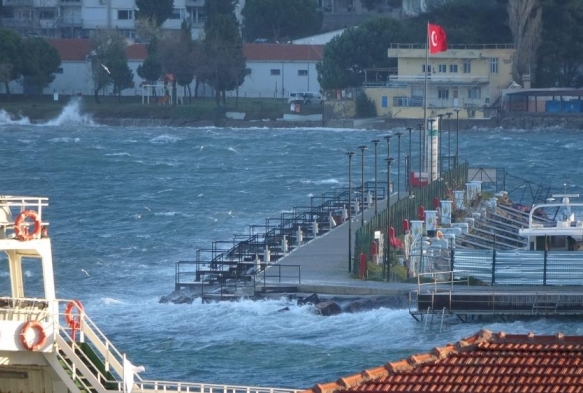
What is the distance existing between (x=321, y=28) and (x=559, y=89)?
34490mm

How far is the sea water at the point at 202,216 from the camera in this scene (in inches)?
1281

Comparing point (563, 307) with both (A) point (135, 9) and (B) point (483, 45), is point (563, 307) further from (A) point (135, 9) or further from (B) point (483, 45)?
(A) point (135, 9)

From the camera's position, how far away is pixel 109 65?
409 ft

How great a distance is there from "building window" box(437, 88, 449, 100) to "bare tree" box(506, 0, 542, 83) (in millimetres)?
5697

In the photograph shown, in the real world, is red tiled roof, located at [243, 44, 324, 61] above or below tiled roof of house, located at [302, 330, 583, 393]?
below

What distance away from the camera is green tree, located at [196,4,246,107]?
123m

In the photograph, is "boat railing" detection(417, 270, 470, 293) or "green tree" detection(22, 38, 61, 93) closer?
"boat railing" detection(417, 270, 470, 293)

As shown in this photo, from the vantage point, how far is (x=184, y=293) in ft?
125

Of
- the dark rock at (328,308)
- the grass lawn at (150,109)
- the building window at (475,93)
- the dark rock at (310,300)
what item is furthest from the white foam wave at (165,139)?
the dark rock at (328,308)

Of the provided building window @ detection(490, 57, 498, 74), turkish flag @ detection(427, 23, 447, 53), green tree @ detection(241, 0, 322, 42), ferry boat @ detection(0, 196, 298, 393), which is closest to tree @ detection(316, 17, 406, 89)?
building window @ detection(490, 57, 498, 74)

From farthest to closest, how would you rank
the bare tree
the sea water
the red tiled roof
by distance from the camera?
1. the red tiled roof
2. the bare tree
3. the sea water

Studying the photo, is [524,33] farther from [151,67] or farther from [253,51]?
[151,67]

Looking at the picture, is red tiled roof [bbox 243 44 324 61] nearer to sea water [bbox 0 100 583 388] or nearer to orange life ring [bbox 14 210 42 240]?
sea water [bbox 0 100 583 388]

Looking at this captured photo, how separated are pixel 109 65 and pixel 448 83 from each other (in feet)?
86.5
